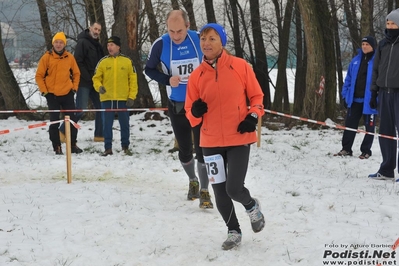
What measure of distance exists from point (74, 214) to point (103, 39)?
11.4m

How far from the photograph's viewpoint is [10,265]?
3879mm

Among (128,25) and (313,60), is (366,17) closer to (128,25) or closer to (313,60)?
(313,60)

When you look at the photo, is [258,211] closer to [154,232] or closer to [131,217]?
[154,232]

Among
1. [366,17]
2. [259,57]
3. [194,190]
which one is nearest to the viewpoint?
[194,190]

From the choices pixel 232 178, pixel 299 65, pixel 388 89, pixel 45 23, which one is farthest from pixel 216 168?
pixel 299 65

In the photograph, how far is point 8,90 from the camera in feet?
48.8

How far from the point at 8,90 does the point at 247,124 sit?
12518mm

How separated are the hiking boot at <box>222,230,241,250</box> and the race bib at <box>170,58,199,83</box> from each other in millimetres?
1873

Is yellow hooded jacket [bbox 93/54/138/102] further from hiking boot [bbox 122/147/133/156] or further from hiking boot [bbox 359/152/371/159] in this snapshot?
hiking boot [bbox 359/152/371/159]

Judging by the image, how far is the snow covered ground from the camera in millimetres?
4098

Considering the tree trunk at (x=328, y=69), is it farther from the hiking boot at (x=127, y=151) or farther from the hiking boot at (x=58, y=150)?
the hiking boot at (x=58, y=150)

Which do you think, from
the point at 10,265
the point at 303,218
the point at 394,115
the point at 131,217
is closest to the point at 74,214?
the point at 131,217

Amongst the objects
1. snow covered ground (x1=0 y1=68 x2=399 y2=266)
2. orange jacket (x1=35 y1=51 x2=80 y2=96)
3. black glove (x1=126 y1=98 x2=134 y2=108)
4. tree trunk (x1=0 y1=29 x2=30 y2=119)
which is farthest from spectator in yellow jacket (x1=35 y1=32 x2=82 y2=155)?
tree trunk (x1=0 y1=29 x2=30 y2=119)

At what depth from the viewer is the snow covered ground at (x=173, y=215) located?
410 cm
